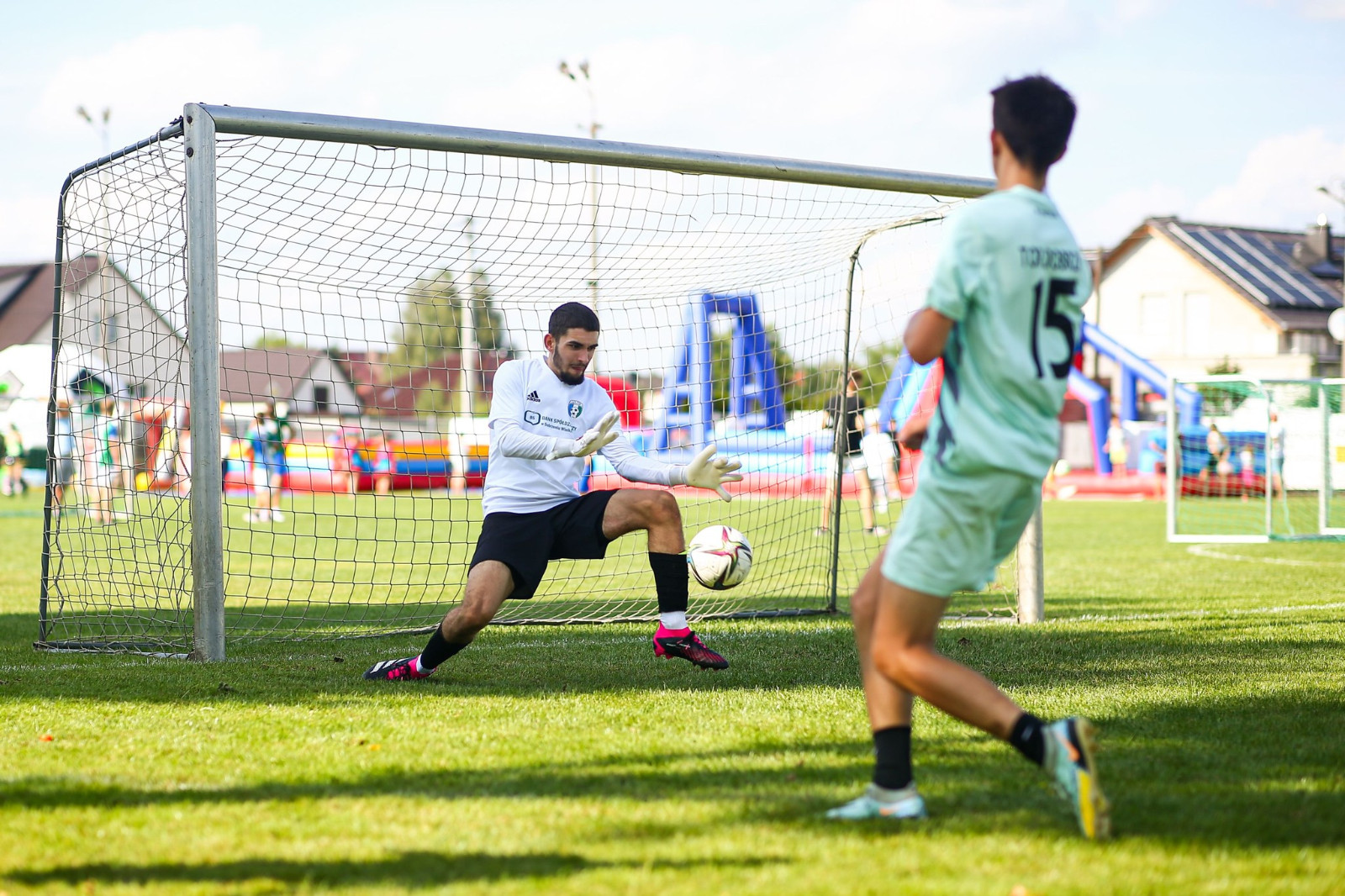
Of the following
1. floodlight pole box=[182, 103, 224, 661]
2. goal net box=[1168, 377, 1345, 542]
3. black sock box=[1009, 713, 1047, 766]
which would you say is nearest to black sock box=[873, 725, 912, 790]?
black sock box=[1009, 713, 1047, 766]

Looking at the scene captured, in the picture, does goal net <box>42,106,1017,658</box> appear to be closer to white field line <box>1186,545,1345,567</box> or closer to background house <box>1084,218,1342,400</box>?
white field line <box>1186,545,1345,567</box>

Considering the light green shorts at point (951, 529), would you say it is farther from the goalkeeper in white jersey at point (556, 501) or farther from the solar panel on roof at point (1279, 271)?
the solar panel on roof at point (1279, 271)

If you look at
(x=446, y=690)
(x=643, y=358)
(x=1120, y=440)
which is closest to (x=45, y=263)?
(x=1120, y=440)

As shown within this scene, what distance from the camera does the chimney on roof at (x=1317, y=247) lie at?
43.3 meters

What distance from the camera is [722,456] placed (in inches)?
200

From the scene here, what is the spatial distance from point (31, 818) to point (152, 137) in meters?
4.01

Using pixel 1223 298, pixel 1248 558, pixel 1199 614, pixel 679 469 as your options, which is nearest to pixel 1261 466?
pixel 1248 558

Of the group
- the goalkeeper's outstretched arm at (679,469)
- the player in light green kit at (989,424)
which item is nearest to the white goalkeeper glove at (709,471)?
the goalkeeper's outstretched arm at (679,469)

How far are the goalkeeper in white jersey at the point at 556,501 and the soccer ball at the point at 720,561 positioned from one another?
0.50 m

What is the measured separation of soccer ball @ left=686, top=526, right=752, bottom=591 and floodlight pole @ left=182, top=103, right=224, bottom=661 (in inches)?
92.4

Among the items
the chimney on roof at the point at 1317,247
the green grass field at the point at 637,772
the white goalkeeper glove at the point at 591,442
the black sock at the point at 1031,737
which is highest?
the chimney on roof at the point at 1317,247

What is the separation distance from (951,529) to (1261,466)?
22.6 m

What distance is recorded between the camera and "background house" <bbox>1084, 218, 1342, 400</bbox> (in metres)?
41.3

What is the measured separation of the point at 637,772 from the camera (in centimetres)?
357
